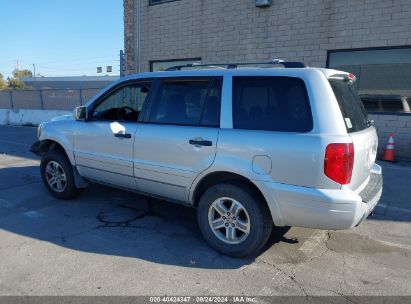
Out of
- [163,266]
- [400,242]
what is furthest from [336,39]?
[163,266]

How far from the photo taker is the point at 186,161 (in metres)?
3.78

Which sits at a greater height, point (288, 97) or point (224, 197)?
point (288, 97)

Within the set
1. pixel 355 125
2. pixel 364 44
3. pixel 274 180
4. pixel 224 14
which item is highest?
pixel 224 14

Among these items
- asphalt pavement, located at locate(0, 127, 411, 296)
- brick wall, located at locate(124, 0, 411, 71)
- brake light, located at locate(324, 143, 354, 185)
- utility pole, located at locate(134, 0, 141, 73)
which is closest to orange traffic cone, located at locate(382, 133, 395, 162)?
brick wall, located at locate(124, 0, 411, 71)

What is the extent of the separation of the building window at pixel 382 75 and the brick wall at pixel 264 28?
281mm

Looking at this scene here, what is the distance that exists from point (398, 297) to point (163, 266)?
2088 millimetres

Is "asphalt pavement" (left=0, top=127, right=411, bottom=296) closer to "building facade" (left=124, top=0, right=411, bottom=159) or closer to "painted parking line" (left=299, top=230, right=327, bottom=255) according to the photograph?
"painted parking line" (left=299, top=230, right=327, bottom=255)

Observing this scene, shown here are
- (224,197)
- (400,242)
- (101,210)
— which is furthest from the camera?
(101,210)

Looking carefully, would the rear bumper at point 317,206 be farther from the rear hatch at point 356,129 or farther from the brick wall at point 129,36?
the brick wall at point 129,36

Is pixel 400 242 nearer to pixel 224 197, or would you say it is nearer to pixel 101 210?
pixel 224 197

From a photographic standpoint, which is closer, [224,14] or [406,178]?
[406,178]

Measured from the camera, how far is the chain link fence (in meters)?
16.5

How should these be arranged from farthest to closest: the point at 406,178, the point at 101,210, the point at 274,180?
1. the point at 406,178
2. the point at 101,210
3. the point at 274,180

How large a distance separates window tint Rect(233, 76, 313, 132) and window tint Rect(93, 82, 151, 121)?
1.35 m
